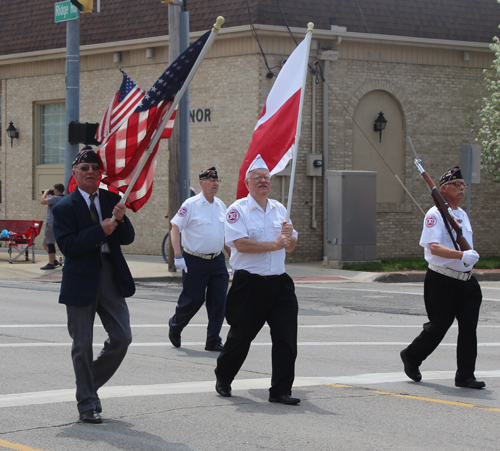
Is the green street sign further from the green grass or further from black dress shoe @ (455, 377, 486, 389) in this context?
black dress shoe @ (455, 377, 486, 389)

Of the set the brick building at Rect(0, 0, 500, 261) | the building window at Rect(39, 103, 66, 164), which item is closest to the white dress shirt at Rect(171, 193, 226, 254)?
the brick building at Rect(0, 0, 500, 261)

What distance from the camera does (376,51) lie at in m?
21.6

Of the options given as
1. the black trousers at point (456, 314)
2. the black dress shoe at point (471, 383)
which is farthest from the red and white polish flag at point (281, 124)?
the black dress shoe at point (471, 383)

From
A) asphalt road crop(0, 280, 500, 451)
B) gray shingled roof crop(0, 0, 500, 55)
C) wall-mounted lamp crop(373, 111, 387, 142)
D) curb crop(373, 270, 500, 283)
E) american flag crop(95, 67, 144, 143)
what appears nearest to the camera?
asphalt road crop(0, 280, 500, 451)

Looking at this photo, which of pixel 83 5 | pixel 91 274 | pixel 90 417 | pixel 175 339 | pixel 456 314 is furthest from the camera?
pixel 83 5

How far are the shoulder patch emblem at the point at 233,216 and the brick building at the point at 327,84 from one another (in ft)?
45.1

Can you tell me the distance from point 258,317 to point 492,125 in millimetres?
16119

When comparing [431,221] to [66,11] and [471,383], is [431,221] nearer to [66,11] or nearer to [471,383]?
[471,383]

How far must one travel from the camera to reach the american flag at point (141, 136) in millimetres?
6637

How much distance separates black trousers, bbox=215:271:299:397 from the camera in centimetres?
659

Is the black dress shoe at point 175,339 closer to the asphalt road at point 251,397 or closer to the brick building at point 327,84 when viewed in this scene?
the asphalt road at point 251,397

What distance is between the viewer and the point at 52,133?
24984 mm

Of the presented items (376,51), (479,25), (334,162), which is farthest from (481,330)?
(479,25)

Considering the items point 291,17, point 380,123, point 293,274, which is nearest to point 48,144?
point 291,17
